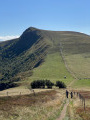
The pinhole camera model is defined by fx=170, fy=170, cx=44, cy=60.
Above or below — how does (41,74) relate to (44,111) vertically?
below

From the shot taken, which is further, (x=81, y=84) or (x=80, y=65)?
(x=80, y=65)

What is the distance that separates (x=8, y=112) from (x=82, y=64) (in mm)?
138494

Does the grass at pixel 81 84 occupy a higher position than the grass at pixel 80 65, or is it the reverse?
the grass at pixel 80 65

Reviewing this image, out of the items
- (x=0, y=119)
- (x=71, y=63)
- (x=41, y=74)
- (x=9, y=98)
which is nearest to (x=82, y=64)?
(x=71, y=63)

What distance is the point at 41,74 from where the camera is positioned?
5094 inches

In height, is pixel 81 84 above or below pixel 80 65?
below

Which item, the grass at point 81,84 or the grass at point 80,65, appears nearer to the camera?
the grass at point 81,84

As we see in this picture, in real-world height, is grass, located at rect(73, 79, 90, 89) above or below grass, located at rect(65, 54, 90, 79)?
below

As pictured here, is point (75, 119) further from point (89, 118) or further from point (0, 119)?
point (0, 119)

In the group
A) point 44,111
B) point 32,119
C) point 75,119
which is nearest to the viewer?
point 32,119

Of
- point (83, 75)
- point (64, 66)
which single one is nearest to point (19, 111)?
point (83, 75)

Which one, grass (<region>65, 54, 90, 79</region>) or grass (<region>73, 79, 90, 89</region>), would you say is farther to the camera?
grass (<region>65, 54, 90, 79</region>)

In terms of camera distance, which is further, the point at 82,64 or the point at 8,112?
the point at 82,64

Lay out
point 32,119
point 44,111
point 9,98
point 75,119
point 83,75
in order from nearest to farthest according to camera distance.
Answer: point 32,119 → point 75,119 → point 44,111 → point 9,98 → point 83,75
